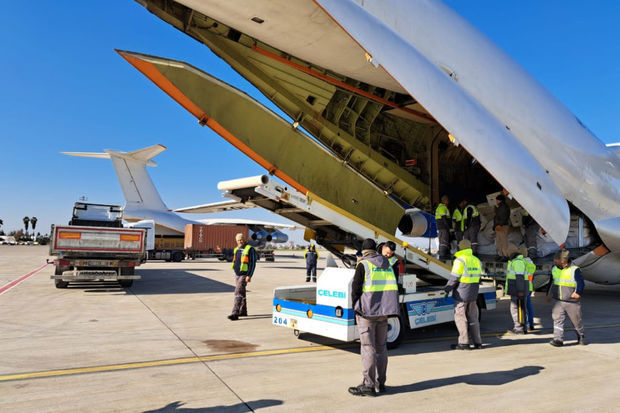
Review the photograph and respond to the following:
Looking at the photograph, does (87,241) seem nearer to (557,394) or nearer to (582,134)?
(557,394)

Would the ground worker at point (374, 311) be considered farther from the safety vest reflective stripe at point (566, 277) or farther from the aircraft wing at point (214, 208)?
the aircraft wing at point (214, 208)

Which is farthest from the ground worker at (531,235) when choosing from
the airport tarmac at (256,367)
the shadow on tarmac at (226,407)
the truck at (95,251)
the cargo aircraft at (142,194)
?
the cargo aircraft at (142,194)

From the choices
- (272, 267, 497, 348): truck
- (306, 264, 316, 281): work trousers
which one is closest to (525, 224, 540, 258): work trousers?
(272, 267, 497, 348): truck

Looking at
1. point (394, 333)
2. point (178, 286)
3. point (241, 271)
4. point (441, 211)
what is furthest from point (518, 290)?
point (178, 286)

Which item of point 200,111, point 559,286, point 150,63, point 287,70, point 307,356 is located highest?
point 287,70

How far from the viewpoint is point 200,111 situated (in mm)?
6801

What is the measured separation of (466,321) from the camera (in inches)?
257

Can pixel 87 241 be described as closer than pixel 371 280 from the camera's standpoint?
No

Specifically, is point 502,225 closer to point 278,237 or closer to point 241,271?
point 241,271

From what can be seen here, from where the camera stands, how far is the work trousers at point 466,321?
6.50m

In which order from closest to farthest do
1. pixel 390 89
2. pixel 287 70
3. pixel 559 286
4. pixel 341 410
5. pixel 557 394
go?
pixel 341 410 → pixel 557 394 → pixel 559 286 → pixel 287 70 → pixel 390 89

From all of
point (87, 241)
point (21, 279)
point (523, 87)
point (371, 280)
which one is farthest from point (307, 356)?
point (21, 279)

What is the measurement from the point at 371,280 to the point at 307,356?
198 cm

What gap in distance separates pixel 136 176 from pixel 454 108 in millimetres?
26085
